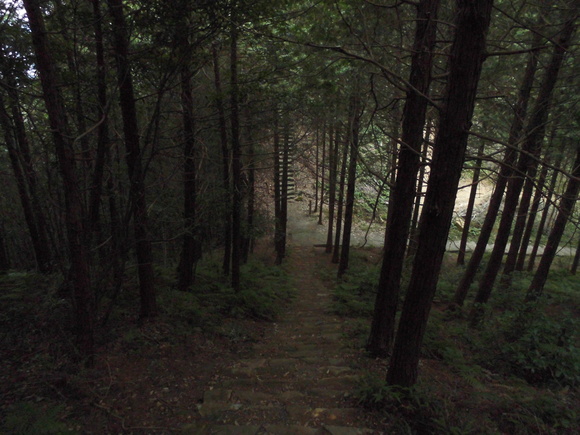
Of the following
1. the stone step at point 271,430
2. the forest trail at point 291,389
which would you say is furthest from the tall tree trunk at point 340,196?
the stone step at point 271,430

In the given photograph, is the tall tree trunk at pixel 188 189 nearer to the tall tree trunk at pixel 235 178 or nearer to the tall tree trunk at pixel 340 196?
the tall tree trunk at pixel 235 178

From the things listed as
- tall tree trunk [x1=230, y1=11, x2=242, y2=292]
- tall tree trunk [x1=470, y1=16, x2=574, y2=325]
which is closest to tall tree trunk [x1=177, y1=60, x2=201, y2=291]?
tall tree trunk [x1=230, y1=11, x2=242, y2=292]

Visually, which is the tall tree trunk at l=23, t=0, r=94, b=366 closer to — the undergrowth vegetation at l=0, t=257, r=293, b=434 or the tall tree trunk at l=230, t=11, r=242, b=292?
the undergrowth vegetation at l=0, t=257, r=293, b=434

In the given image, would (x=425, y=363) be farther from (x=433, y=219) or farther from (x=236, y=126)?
(x=236, y=126)

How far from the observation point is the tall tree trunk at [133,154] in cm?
484

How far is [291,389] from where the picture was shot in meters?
4.79

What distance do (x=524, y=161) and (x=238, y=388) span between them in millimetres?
7372

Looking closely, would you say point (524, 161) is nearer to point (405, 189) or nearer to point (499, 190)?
point (499, 190)

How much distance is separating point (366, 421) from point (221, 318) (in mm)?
4762

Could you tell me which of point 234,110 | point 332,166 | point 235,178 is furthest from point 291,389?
point 332,166

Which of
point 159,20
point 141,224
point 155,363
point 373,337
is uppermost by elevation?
point 159,20

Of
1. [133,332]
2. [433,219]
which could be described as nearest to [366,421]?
[433,219]

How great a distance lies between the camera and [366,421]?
3816 millimetres

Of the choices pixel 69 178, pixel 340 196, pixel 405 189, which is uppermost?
pixel 340 196
